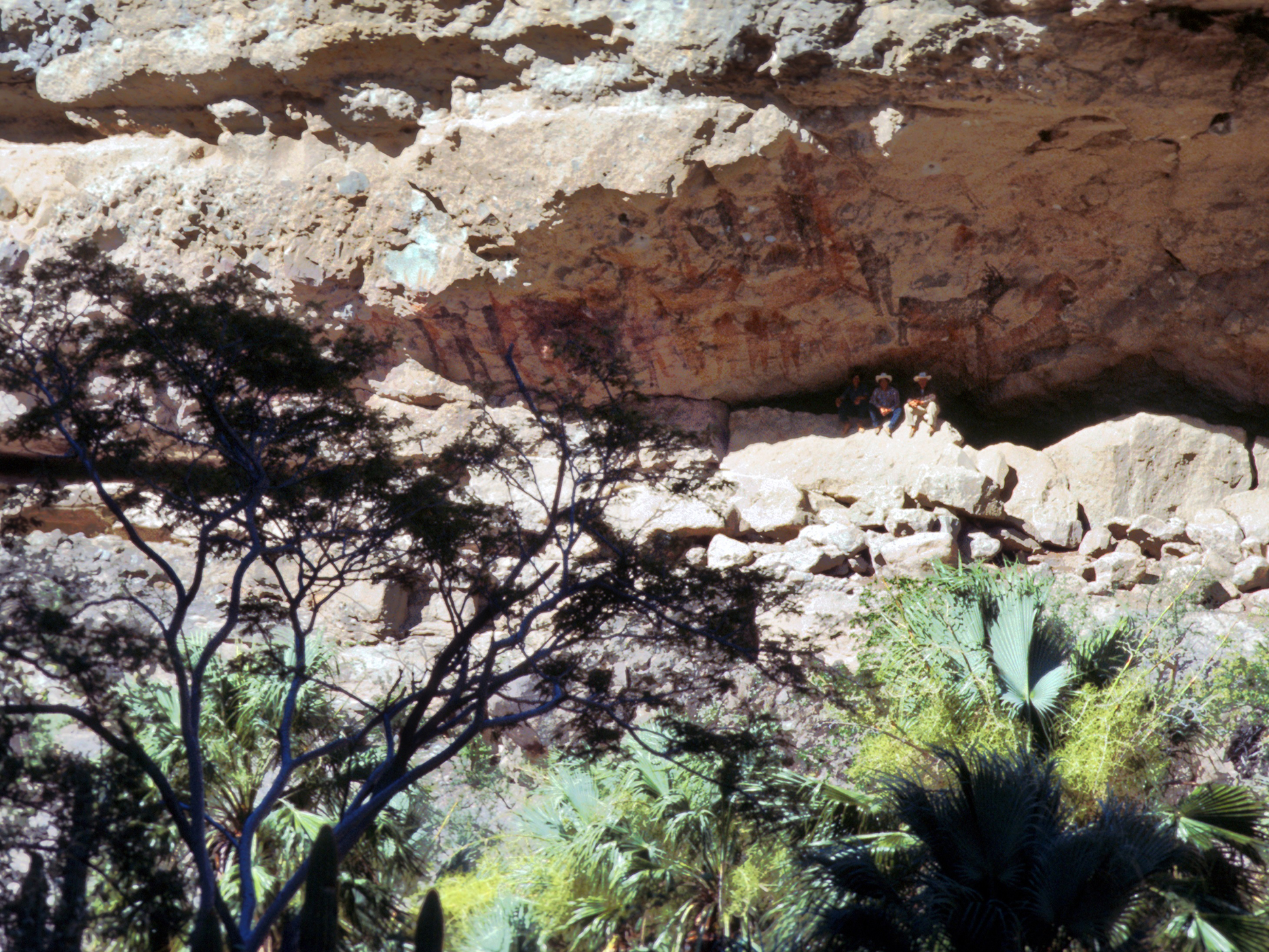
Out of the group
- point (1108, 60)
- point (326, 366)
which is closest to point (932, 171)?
point (1108, 60)

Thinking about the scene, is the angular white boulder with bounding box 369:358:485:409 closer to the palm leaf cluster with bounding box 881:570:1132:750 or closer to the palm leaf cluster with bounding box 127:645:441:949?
the palm leaf cluster with bounding box 127:645:441:949

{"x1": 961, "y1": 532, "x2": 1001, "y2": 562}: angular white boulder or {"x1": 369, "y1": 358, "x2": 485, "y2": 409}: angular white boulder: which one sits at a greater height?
{"x1": 369, "y1": 358, "x2": 485, "y2": 409}: angular white boulder

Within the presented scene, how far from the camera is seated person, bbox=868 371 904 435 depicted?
14.9 m

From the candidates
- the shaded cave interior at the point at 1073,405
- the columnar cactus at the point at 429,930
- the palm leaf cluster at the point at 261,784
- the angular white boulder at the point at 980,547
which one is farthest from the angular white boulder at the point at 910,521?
the columnar cactus at the point at 429,930

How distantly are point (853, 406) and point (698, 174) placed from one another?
463 centimetres

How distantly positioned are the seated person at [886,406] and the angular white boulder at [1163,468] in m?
2.58

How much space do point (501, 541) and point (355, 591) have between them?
19.8 ft

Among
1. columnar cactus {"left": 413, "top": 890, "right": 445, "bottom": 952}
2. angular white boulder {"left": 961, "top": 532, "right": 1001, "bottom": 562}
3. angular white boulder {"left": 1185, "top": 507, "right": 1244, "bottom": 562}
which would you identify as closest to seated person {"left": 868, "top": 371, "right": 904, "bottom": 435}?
angular white boulder {"left": 961, "top": 532, "right": 1001, "bottom": 562}

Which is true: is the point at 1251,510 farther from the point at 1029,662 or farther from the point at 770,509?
the point at 1029,662

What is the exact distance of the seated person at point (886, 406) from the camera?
48.8 ft

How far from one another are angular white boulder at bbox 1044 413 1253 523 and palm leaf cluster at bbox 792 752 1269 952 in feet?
27.0

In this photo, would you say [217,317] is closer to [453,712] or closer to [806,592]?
[453,712]

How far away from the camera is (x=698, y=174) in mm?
12289

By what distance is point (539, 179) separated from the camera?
1255 centimetres
